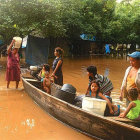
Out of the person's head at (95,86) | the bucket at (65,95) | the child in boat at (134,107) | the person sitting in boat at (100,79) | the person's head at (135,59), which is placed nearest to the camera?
the child in boat at (134,107)

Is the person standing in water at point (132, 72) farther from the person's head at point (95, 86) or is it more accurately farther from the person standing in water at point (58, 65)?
the person standing in water at point (58, 65)

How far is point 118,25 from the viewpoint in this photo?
24234 millimetres

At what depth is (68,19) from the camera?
63.0 feet

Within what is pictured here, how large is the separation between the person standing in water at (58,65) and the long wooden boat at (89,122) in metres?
1.09

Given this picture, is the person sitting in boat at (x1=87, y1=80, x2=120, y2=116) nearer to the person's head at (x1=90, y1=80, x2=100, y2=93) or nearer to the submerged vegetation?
the person's head at (x1=90, y1=80, x2=100, y2=93)

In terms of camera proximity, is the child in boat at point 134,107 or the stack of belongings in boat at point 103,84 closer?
the child in boat at point 134,107

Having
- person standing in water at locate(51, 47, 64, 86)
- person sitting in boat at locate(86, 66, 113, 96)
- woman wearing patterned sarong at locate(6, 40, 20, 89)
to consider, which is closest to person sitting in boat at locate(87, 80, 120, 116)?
person sitting in boat at locate(86, 66, 113, 96)

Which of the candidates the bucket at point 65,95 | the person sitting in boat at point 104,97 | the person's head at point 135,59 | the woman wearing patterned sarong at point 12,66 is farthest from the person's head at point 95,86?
the woman wearing patterned sarong at point 12,66

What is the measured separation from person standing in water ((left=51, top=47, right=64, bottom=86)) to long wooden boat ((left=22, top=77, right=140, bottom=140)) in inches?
42.8

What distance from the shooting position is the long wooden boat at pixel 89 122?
320cm

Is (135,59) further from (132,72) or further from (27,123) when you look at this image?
(27,123)

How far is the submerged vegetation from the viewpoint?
38.9 ft

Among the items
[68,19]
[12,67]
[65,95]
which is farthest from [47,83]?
[68,19]

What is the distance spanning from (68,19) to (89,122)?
16.2 meters
